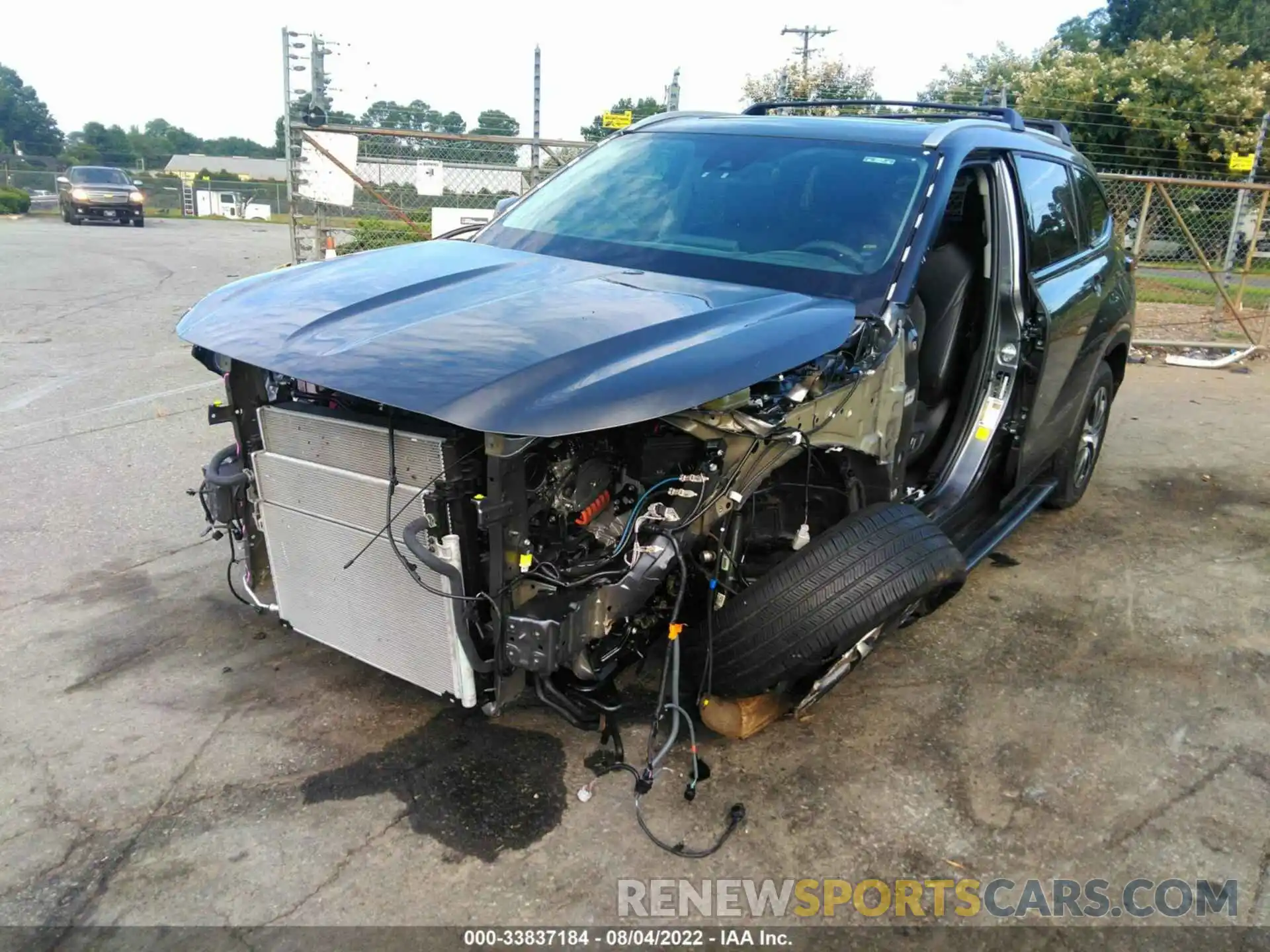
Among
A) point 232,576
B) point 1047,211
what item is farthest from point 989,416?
point 232,576

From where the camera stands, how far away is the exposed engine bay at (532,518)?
2.54 m

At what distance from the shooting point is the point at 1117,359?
5605 millimetres

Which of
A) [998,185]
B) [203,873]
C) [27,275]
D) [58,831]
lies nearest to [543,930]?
[203,873]

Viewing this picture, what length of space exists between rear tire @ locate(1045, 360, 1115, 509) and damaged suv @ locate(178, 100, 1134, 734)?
4.27 feet

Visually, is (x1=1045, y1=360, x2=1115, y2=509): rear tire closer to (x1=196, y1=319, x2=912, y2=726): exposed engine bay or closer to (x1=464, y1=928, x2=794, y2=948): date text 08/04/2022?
(x1=196, y1=319, x2=912, y2=726): exposed engine bay

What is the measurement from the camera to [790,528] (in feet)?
10.8

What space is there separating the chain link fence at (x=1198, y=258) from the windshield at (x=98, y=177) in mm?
27063

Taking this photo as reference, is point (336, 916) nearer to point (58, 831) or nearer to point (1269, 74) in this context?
point (58, 831)

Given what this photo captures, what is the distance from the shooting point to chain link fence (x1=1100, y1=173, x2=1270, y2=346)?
10.4 metres

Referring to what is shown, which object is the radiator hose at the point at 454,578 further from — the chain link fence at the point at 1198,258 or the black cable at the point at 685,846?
the chain link fence at the point at 1198,258

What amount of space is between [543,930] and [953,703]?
5.93 ft

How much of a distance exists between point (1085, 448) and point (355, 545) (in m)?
4.30

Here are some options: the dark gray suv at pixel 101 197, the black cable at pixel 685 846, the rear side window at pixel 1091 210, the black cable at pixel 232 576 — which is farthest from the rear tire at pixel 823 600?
the dark gray suv at pixel 101 197

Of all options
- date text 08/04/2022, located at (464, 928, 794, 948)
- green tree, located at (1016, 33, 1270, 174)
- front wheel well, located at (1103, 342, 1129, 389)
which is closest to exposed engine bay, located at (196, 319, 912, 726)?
date text 08/04/2022, located at (464, 928, 794, 948)
